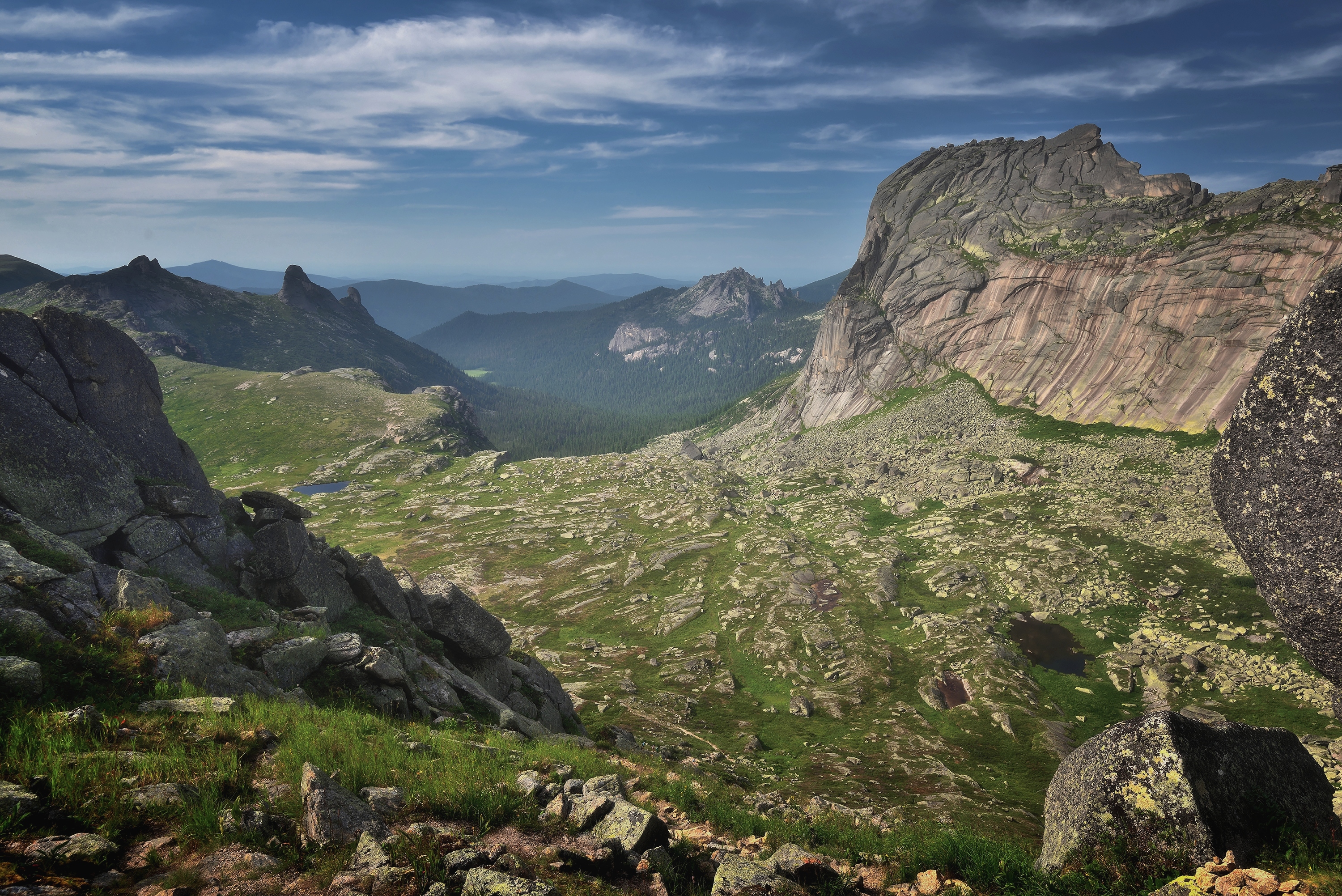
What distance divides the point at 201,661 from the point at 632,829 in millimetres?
12441

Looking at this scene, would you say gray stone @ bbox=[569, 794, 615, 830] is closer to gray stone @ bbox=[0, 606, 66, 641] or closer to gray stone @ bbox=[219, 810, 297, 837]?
gray stone @ bbox=[219, 810, 297, 837]

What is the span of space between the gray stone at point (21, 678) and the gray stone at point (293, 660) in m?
6.54

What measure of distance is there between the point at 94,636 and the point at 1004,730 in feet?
174

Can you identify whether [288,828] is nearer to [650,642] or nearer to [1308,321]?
[1308,321]

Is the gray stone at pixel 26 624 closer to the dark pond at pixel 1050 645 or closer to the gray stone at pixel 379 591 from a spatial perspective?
the gray stone at pixel 379 591

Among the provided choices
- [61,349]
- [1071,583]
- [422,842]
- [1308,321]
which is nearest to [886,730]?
[1071,583]

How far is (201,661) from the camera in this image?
48.7 feet

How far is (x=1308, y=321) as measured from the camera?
44.2 ft

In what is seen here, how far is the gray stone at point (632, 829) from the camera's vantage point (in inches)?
456

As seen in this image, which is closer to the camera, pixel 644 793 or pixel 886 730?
pixel 644 793

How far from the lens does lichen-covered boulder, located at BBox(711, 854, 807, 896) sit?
10.1m

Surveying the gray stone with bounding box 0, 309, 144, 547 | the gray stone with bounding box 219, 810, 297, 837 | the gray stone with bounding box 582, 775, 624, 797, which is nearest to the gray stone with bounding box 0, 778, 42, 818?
the gray stone with bounding box 219, 810, 297, 837

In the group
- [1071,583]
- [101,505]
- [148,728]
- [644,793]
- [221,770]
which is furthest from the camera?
[1071,583]

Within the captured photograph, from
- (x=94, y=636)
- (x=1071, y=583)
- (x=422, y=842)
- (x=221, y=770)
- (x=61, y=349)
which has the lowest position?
(x=1071, y=583)
